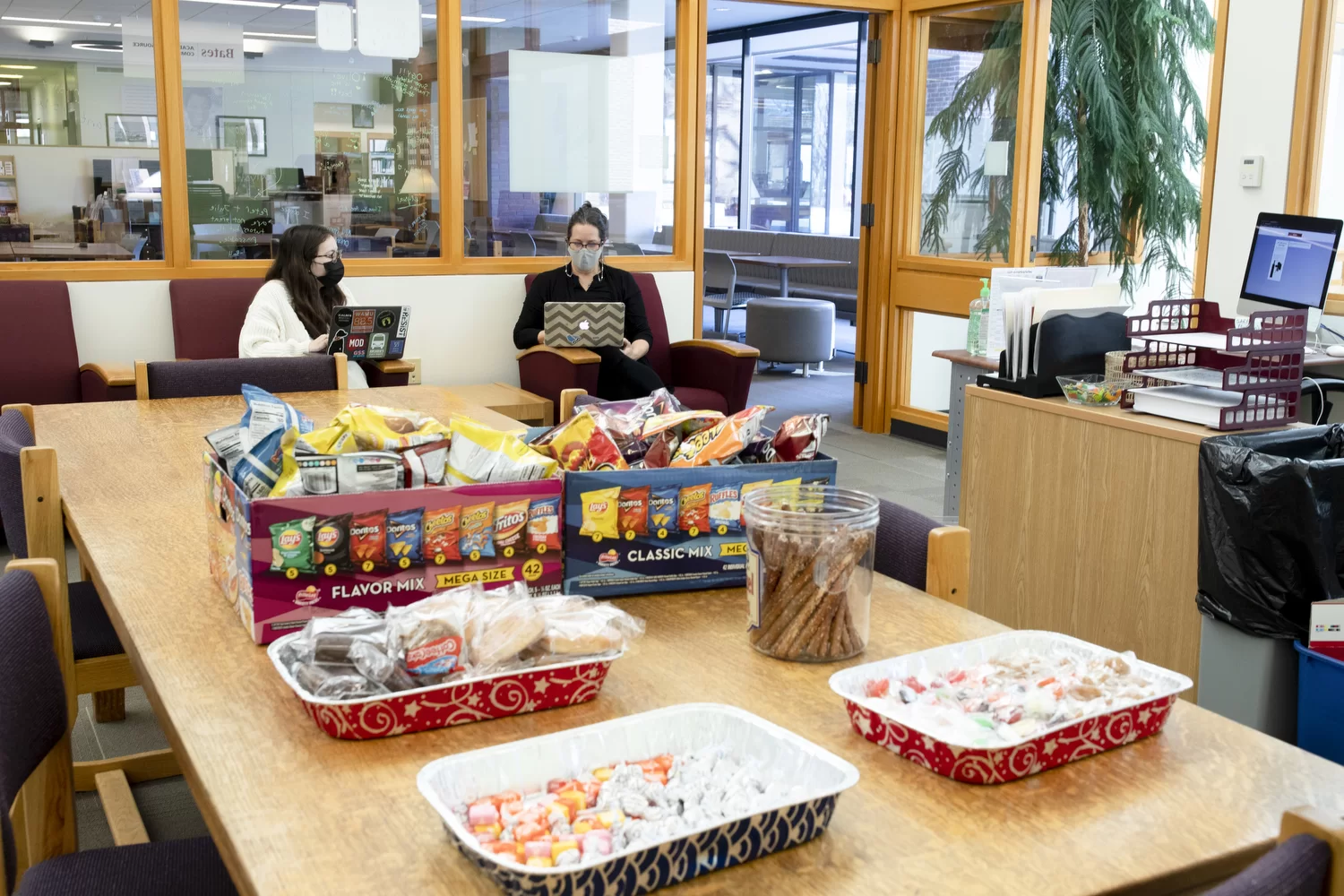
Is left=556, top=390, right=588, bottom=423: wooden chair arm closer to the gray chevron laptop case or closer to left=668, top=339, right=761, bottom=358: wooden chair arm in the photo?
the gray chevron laptop case

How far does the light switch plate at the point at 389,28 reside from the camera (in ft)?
18.7

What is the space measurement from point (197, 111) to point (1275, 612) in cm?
474

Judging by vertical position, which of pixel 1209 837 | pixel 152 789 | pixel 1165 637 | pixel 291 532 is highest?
pixel 291 532

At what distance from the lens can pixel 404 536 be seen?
4.76ft

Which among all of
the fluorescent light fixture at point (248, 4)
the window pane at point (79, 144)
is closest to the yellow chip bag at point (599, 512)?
the window pane at point (79, 144)

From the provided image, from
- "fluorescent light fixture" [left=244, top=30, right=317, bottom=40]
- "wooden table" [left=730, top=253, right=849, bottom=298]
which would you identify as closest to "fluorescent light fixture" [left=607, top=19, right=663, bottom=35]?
"fluorescent light fixture" [left=244, top=30, right=317, bottom=40]

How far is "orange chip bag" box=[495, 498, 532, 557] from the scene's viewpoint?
4.91 ft

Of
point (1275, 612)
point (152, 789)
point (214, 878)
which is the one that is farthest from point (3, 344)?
point (1275, 612)

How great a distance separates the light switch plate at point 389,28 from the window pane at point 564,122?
0.25 metres

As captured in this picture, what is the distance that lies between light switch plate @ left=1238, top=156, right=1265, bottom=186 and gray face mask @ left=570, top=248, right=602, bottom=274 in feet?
9.17

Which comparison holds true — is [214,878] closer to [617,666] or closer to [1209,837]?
[617,666]

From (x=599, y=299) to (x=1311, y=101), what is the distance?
3091mm

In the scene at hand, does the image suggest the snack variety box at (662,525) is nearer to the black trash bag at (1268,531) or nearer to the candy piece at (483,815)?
the candy piece at (483,815)

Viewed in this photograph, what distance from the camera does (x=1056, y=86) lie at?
637 centimetres
